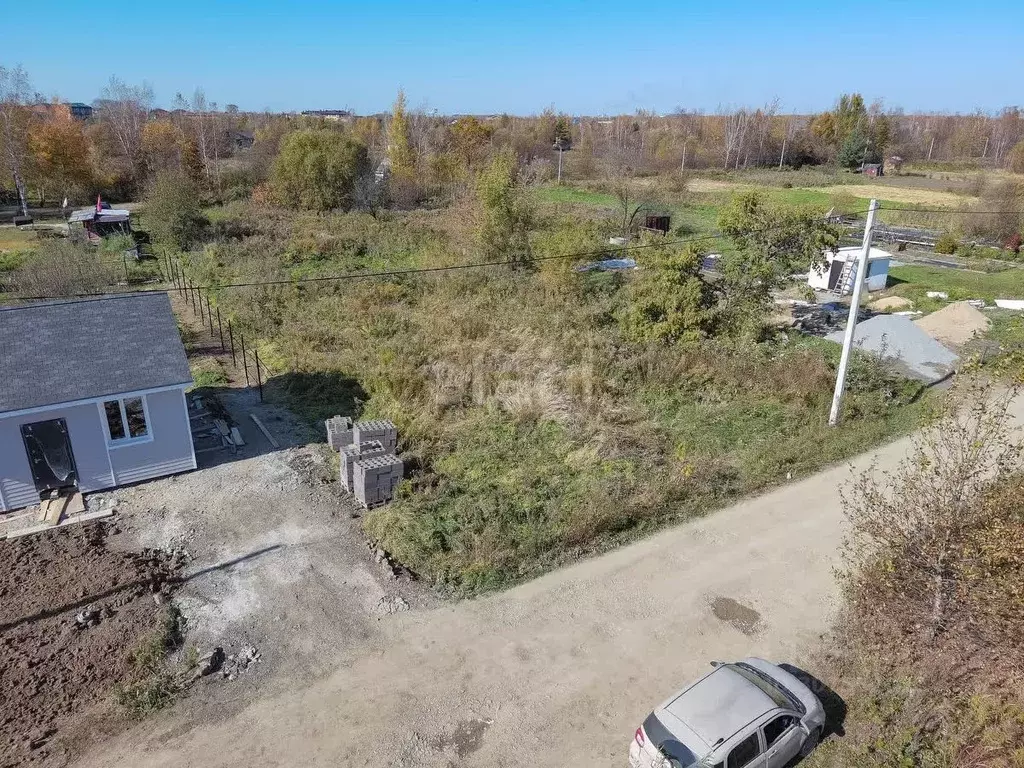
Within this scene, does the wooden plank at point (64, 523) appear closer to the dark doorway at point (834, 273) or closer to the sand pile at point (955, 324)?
the sand pile at point (955, 324)

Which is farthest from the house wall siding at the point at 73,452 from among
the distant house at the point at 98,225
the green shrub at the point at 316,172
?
the green shrub at the point at 316,172

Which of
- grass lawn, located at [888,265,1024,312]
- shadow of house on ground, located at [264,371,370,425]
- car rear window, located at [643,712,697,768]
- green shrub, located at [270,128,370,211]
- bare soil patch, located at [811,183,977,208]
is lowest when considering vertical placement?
car rear window, located at [643,712,697,768]

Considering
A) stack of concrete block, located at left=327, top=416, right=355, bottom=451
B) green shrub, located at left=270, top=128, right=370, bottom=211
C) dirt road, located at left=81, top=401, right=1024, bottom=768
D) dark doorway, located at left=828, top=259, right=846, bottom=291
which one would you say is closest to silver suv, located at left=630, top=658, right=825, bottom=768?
dirt road, located at left=81, top=401, right=1024, bottom=768

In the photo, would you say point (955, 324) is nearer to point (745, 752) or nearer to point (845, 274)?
point (845, 274)

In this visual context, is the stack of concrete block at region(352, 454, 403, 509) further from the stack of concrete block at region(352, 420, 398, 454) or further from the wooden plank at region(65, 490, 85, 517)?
the wooden plank at region(65, 490, 85, 517)

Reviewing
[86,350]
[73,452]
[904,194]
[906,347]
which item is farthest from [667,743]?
[904,194]

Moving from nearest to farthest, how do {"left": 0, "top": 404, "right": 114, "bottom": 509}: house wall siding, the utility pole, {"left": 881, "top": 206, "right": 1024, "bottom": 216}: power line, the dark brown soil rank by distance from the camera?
the dark brown soil, {"left": 0, "top": 404, "right": 114, "bottom": 509}: house wall siding, the utility pole, {"left": 881, "top": 206, "right": 1024, "bottom": 216}: power line
